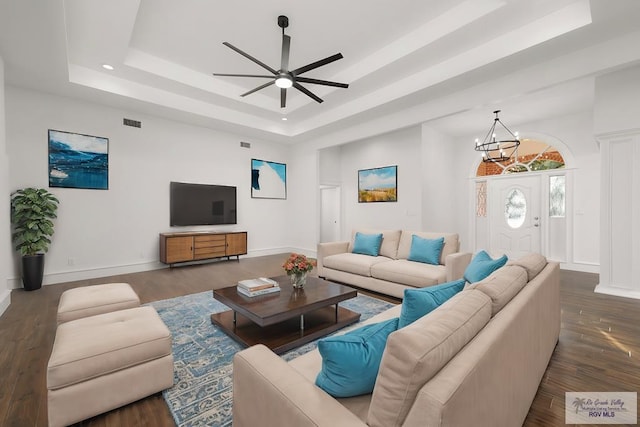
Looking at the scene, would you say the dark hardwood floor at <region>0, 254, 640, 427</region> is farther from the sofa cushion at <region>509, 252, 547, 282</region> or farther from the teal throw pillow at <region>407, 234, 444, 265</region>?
the teal throw pillow at <region>407, 234, 444, 265</region>

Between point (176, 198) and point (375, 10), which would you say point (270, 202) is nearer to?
point (176, 198)

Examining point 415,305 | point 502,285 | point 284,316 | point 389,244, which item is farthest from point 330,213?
point 415,305

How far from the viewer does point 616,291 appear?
385cm

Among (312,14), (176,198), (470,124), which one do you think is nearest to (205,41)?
(312,14)

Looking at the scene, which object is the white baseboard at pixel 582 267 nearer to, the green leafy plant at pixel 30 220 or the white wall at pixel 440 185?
the white wall at pixel 440 185

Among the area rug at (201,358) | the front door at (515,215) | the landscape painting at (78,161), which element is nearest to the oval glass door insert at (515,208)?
the front door at (515,215)

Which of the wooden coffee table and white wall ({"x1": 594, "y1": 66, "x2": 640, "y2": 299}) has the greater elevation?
white wall ({"x1": 594, "y1": 66, "x2": 640, "y2": 299})

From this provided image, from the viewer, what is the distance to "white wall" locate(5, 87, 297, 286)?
14.4ft

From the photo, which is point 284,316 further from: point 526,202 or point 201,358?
point 526,202

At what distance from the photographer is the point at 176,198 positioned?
19.0 ft

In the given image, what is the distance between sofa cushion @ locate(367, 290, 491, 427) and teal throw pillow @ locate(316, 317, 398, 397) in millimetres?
147

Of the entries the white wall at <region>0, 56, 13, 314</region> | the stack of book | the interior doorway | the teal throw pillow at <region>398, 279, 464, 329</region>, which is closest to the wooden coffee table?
the stack of book

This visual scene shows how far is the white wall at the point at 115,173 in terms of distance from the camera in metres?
4.39

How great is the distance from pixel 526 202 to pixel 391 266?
450cm
